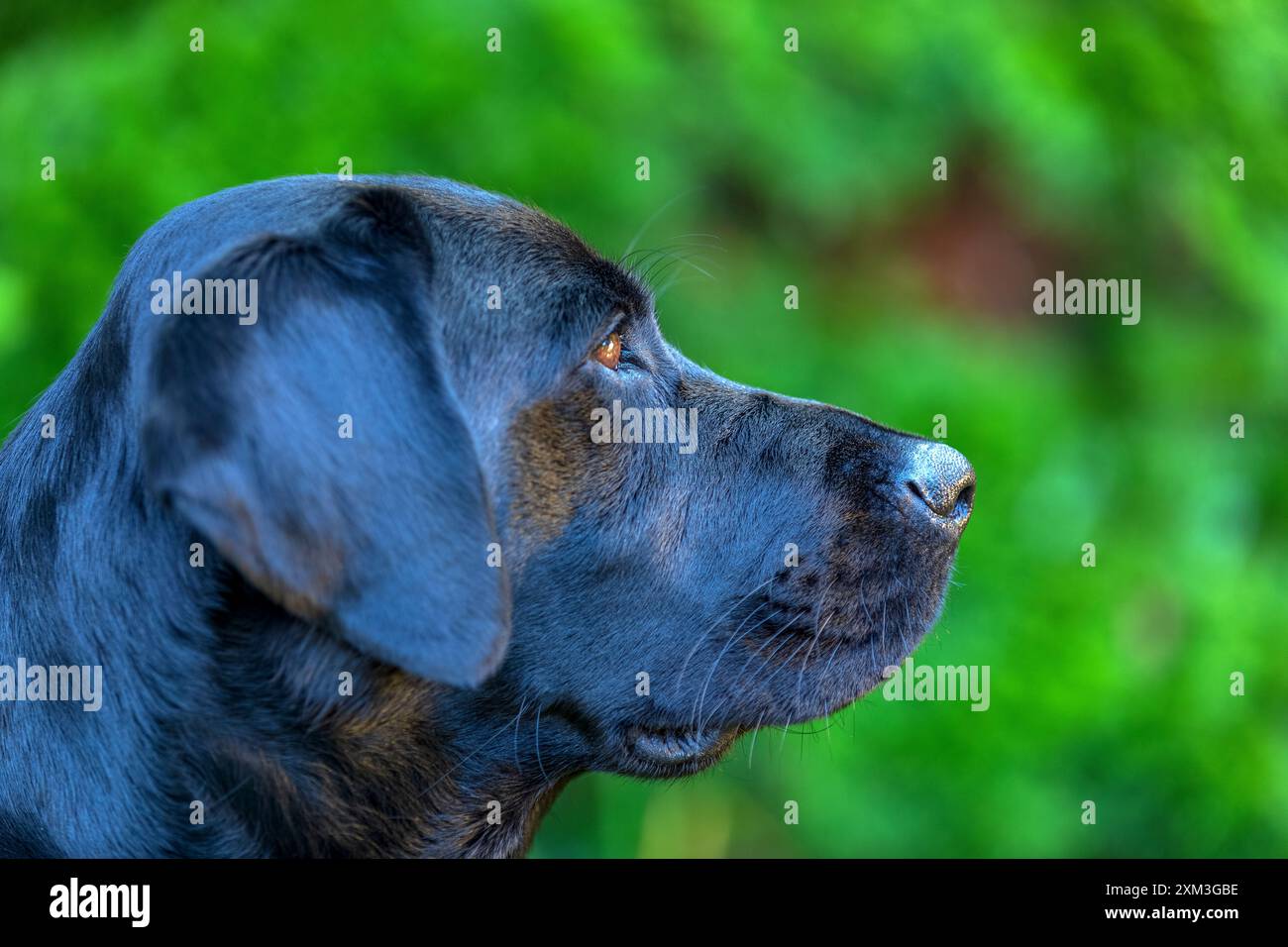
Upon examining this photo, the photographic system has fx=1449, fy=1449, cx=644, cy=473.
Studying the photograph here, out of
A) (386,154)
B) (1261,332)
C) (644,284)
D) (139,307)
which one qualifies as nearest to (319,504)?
(139,307)

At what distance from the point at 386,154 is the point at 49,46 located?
56.0 inches

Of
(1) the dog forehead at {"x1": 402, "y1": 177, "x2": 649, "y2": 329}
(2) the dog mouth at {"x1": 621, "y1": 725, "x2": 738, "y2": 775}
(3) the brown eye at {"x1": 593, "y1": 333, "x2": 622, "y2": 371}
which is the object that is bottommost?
(2) the dog mouth at {"x1": 621, "y1": 725, "x2": 738, "y2": 775}

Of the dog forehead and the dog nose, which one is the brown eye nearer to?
the dog forehead

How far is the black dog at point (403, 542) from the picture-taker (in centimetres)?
229

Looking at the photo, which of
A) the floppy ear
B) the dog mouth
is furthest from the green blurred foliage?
the floppy ear

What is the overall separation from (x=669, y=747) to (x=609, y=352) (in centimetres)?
81

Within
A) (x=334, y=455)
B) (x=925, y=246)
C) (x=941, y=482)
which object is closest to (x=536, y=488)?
(x=334, y=455)

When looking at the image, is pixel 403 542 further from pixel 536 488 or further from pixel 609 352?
pixel 609 352

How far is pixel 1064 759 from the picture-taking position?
588 centimetres

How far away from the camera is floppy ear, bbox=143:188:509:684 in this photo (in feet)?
7.16

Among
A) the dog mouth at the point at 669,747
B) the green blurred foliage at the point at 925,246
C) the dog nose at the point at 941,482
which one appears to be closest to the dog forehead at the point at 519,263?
the dog nose at the point at 941,482

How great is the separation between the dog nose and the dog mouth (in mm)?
623

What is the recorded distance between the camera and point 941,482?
3027mm

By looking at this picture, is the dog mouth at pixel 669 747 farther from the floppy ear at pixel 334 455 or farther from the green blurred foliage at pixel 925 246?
the green blurred foliage at pixel 925 246
